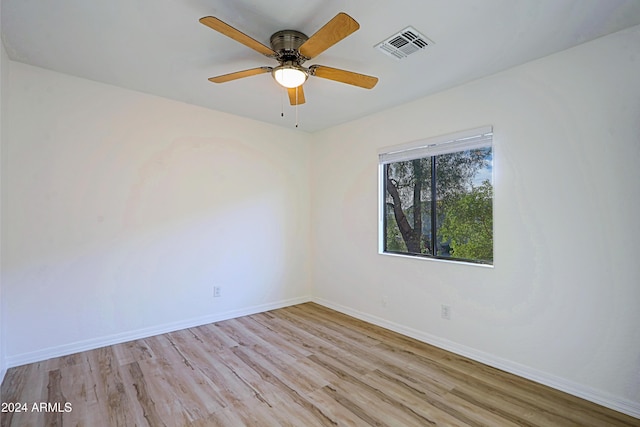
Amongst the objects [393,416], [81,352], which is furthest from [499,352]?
[81,352]

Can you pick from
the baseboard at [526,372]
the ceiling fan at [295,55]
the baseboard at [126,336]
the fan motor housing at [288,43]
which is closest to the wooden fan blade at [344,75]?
the ceiling fan at [295,55]

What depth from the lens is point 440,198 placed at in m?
3.15

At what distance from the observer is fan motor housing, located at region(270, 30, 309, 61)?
2049 mm

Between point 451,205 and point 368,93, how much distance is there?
1418 millimetres

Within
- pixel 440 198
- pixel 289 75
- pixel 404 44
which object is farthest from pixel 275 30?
pixel 440 198

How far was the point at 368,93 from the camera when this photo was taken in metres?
3.06

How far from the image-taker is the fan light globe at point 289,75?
213 cm

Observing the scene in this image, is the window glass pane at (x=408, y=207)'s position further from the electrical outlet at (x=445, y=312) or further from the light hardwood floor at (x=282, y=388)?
the light hardwood floor at (x=282, y=388)

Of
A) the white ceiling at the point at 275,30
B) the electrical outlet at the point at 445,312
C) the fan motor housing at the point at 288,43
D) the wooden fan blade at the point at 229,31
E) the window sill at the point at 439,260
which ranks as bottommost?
the electrical outlet at the point at 445,312

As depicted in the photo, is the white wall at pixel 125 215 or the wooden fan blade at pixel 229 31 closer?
the wooden fan blade at pixel 229 31

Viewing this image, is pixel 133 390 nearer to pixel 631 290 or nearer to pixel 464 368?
pixel 464 368

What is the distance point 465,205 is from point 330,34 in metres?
2.08

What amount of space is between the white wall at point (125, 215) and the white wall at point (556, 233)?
2.06 meters

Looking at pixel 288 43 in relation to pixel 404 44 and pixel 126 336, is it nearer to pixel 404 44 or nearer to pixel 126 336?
pixel 404 44
